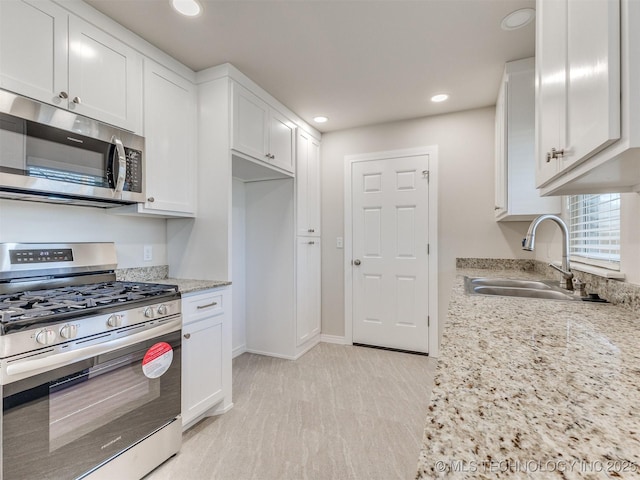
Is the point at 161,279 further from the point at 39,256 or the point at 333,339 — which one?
the point at 333,339

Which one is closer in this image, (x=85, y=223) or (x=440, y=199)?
(x=85, y=223)

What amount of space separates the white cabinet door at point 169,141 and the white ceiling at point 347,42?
0.70 feet

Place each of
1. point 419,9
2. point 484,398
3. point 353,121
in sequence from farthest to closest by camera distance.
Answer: point 353,121
point 419,9
point 484,398

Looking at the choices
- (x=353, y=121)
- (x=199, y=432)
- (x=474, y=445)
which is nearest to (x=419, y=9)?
(x=353, y=121)

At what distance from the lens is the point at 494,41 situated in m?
2.00

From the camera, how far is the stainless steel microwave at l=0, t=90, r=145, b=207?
1377 millimetres

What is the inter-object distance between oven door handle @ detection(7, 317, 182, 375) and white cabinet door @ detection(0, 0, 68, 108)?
1173 millimetres

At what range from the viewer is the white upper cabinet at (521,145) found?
2.15 metres

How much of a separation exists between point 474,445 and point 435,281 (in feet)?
9.59

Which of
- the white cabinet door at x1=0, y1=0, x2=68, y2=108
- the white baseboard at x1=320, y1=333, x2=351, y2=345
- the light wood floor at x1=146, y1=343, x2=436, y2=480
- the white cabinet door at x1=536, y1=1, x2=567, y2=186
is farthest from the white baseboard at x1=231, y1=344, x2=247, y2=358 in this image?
the white cabinet door at x1=536, y1=1, x2=567, y2=186

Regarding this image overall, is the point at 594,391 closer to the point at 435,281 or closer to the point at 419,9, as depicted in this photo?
the point at 419,9

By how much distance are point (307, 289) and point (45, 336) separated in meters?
2.33

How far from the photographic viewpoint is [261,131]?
2.57 m

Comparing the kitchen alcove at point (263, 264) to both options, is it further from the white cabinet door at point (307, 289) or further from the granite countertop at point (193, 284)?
the granite countertop at point (193, 284)
